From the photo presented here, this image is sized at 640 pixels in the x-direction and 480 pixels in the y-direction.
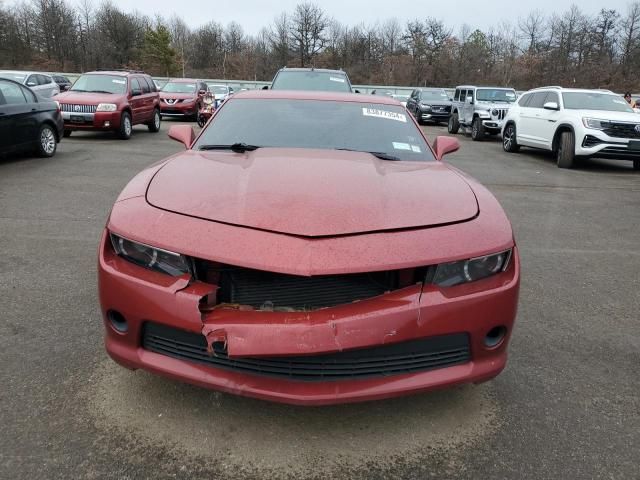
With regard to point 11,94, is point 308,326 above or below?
below

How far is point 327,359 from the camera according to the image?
2059 millimetres

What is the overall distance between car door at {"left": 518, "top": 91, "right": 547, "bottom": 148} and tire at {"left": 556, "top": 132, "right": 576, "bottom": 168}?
993 mm

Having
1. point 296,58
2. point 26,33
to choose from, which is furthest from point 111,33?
point 296,58

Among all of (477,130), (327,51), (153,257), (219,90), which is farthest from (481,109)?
(327,51)

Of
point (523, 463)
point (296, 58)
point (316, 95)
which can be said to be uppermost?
point (296, 58)

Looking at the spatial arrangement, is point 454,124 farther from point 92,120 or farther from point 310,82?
point 92,120

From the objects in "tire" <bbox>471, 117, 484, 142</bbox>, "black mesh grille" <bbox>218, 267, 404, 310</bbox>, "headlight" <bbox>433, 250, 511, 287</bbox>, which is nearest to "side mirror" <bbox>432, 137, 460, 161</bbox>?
"headlight" <bbox>433, 250, 511, 287</bbox>

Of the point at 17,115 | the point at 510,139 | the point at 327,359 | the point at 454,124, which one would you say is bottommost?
the point at 327,359

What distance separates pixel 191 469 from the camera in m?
2.07

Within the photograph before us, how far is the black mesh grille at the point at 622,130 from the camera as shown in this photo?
10594 millimetres

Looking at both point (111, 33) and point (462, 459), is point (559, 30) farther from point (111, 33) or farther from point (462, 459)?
point (462, 459)

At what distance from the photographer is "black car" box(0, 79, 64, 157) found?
28.7 ft

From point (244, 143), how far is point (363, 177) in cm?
102

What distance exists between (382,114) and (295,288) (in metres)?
2.12
